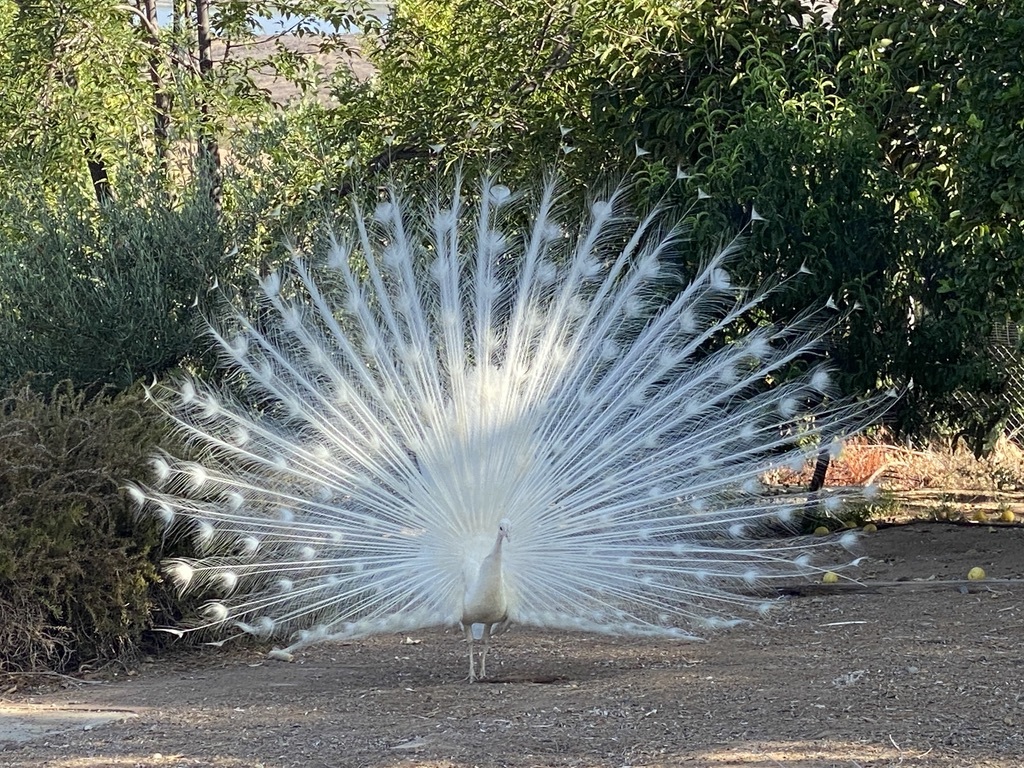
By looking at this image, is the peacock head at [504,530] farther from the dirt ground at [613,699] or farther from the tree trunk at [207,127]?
the tree trunk at [207,127]

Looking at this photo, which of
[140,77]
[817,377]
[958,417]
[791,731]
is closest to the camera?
[791,731]

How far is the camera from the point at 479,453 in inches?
262

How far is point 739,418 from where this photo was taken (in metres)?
7.18

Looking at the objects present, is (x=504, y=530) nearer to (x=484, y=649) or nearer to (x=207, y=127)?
(x=484, y=649)

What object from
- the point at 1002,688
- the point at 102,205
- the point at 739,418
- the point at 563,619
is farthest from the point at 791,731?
the point at 102,205

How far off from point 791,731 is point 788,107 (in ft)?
17.2

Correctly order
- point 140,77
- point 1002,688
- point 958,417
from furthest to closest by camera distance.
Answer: point 140,77
point 958,417
point 1002,688

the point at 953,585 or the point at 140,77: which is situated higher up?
the point at 140,77

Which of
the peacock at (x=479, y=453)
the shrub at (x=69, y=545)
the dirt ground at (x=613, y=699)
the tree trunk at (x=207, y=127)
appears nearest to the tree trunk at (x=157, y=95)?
the tree trunk at (x=207, y=127)

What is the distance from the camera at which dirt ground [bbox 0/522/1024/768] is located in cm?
484

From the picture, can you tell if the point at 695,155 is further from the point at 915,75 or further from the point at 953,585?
the point at 953,585

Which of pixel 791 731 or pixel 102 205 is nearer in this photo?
pixel 791 731

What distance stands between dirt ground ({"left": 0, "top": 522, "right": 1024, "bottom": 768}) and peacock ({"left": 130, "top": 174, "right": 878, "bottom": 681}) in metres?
0.26

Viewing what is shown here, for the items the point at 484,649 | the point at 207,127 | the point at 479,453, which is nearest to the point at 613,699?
the point at 484,649
